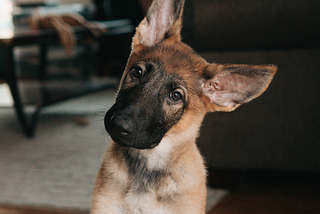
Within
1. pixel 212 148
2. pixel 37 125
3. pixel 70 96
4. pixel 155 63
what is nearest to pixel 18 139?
pixel 37 125

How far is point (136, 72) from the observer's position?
174 cm

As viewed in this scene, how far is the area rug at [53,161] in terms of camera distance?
255 cm

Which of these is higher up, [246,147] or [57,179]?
[246,147]

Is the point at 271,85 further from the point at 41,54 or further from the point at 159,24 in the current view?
the point at 41,54

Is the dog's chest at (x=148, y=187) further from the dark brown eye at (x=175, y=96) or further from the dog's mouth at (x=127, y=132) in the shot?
the dark brown eye at (x=175, y=96)

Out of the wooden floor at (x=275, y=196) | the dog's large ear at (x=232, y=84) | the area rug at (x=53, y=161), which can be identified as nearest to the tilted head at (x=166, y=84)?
the dog's large ear at (x=232, y=84)

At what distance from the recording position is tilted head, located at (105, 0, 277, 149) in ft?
4.95

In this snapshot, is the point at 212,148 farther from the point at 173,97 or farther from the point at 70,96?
the point at 70,96

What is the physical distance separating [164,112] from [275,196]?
1395 mm

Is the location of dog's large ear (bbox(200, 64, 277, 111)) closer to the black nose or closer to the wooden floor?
the black nose

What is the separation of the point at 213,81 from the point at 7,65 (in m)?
2.98

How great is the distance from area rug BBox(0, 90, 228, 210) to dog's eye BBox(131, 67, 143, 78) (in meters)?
0.29

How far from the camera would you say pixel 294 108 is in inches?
95.3

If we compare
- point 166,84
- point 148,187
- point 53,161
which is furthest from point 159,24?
point 53,161
